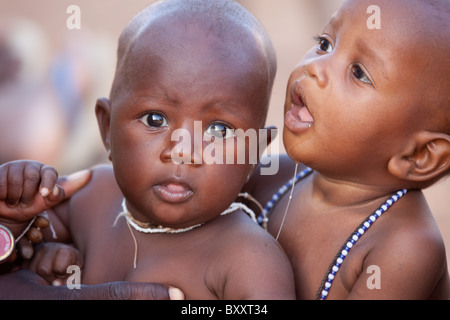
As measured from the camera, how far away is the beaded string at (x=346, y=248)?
6.43ft

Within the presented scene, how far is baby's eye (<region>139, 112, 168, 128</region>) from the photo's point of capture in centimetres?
200

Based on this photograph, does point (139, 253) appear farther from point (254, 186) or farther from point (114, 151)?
point (254, 186)

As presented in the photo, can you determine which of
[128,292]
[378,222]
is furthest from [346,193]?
[128,292]

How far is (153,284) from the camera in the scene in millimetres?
1955

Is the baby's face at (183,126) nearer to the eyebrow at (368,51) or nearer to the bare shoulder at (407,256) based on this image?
the eyebrow at (368,51)

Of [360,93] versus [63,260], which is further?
[63,260]

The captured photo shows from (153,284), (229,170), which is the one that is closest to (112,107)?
A: (229,170)

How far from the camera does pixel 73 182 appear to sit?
8.09ft

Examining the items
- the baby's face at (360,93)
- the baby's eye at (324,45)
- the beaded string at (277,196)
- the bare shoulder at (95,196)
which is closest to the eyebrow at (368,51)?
the baby's face at (360,93)

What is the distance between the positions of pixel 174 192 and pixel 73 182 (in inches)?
25.9

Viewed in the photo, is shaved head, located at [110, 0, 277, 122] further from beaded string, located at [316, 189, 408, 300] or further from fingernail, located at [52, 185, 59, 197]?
beaded string, located at [316, 189, 408, 300]

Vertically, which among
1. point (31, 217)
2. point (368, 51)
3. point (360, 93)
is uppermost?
point (368, 51)

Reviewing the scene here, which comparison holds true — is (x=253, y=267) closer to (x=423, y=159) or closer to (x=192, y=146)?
(x=192, y=146)

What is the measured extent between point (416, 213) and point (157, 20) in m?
1.01
